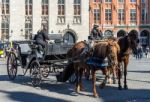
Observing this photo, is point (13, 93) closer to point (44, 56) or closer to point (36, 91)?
point (36, 91)

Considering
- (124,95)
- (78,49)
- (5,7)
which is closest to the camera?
(124,95)

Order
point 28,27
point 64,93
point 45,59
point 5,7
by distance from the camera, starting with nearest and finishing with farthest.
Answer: point 64,93
point 45,59
point 5,7
point 28,27

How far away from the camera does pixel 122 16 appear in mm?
61812

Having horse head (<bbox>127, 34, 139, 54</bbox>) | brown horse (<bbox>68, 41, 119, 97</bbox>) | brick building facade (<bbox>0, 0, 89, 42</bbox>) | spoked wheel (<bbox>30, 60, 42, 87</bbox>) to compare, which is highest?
brick building facade (<bbox>0, 0, 89, 42</bbox>)

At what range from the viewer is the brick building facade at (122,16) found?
200 ft

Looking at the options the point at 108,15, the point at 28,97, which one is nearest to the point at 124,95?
the point at 28,97

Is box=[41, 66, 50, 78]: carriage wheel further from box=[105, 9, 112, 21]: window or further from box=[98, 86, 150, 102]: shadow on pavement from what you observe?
box=[105, 9, 112, 21]: window

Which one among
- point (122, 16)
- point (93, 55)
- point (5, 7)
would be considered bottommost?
point (93, 55)

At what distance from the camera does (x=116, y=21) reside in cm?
6150

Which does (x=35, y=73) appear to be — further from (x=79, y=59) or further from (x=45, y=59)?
(x=79, y=59)

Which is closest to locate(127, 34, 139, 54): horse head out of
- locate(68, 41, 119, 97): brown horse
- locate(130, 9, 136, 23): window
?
locate(68, 41, 119, 97): brown horse

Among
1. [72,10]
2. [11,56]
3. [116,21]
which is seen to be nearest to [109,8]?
[116,21]

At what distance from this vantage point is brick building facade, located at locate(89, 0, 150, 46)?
60.9 metres

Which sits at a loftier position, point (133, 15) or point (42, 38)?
point (133, 15)
